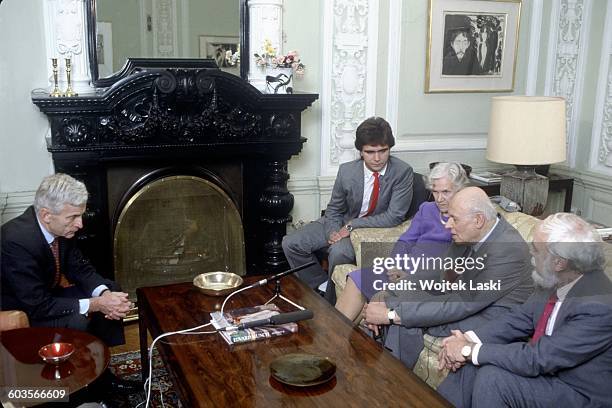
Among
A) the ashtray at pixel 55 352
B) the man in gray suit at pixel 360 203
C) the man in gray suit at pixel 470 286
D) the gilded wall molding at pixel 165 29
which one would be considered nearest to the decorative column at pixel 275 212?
the man in gray suit at pixel 360 203

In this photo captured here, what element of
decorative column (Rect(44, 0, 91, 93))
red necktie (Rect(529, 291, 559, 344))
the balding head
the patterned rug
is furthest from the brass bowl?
decorative column (Rect(44, 0, 91, 93))

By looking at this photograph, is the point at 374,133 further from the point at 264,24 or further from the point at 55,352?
the point at 55,352

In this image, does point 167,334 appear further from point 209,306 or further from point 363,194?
point 363,194

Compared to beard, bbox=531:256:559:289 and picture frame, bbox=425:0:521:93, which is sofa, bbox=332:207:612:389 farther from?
picture frame, bbox=425:0:521:93

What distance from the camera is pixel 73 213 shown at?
8.32 ft

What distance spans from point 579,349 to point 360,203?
1790mm

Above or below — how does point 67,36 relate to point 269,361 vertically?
above

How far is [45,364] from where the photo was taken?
1.95m

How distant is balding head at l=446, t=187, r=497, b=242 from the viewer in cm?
237

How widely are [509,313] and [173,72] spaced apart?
213 centimetres

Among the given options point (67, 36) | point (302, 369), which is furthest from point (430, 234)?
point (67, 36)

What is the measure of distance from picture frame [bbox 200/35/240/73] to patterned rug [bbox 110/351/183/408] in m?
1.74

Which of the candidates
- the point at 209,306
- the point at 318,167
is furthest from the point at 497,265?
the point at 318,167

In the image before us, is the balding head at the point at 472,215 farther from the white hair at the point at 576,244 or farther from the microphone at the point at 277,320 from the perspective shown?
the microphone at the point at 277,320
